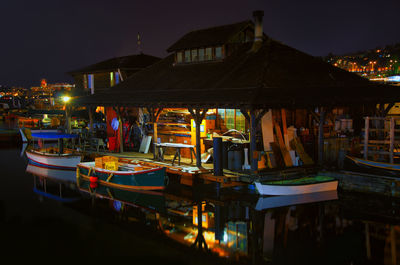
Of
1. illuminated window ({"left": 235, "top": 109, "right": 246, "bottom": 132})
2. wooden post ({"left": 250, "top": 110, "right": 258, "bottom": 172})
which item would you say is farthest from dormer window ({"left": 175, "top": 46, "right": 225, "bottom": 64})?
wooden post ({"left": 250, "top": 110, "right": 258, "bottom": 172})

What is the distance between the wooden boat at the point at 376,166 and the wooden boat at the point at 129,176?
8516 mm

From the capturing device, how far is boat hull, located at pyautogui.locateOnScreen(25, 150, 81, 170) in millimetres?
24078

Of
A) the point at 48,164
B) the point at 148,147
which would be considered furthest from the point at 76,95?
the point at 148,147

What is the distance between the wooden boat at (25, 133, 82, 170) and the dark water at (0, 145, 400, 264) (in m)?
5.51

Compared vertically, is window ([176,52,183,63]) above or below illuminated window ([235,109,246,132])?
above

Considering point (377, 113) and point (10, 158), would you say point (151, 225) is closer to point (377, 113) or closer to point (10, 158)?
point (377, 113)

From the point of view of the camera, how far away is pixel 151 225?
13.9 meters

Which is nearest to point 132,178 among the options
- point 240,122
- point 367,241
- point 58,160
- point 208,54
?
point 240,122

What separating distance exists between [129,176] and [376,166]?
35.9 ft

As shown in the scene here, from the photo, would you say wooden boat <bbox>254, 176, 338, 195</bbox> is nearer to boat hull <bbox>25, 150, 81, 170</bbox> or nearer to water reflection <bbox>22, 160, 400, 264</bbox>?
water reflection <bbox>22, 160, 400, 264</bbox>

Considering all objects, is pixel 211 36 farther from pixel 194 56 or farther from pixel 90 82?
pixel 90 82

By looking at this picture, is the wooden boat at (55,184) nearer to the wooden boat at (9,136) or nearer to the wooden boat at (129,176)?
the wooden boat at (129,176)

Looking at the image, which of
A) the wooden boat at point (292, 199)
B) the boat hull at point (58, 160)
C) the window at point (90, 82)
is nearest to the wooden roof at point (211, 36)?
the boat hull at point (58, 160)

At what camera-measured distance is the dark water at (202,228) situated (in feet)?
37.1
